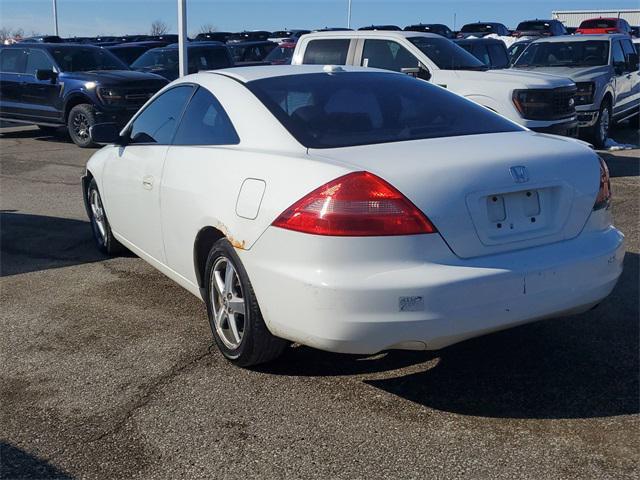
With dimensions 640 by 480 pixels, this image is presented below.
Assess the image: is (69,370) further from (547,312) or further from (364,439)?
(547,312)

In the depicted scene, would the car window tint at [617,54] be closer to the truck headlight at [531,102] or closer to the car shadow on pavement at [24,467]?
the truck headlight at [531,102]

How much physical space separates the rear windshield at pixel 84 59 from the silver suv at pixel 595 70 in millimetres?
7493

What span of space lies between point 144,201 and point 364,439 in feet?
7.74

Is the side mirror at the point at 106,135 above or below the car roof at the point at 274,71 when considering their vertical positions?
below

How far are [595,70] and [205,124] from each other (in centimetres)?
959

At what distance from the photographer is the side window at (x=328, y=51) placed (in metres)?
11.3

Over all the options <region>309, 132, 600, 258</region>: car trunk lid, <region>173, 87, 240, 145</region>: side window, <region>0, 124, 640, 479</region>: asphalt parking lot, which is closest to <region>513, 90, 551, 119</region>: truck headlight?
<region>0, 124, 640, 479</region>: asphalt parking lot

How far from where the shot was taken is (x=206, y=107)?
182 inches

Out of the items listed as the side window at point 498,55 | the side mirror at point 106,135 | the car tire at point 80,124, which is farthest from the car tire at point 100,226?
the side window at point 498,55

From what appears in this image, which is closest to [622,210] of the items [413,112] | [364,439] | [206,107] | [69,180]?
[413,112]

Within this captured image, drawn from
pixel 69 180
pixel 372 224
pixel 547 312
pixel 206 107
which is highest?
pixel 206 107

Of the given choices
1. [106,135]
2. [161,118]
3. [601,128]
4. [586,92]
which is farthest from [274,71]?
[601,128]

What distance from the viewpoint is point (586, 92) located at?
12.0 metres

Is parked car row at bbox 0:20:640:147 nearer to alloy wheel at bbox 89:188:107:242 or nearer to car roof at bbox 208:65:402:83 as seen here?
alloy wheel at bbox 89:188:107:242
